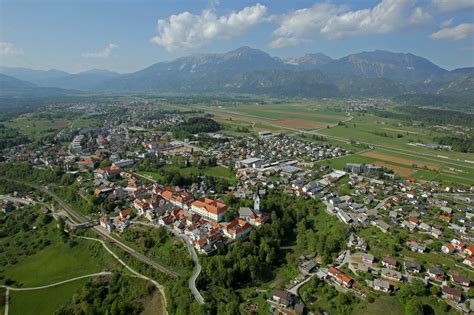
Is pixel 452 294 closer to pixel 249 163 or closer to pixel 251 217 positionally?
pixel 251 217

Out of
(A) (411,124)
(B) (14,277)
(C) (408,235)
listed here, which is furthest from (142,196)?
(A) (411,124)

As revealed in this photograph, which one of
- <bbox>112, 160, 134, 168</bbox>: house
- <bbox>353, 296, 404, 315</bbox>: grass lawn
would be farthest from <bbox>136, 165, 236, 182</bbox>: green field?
<bbox>353, 296, 404, 315</bbox>: grass lawn

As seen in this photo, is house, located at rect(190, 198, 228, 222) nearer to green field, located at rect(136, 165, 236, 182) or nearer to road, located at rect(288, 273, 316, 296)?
green field, located at rect(136, 165, 236, 182)

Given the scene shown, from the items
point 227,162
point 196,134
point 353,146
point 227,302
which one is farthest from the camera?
point 196,134

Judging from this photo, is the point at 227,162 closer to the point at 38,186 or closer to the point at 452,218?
the point at 38,186

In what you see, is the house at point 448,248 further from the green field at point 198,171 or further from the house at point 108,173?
the house at point 108,173

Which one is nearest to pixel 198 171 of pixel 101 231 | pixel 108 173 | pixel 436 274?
pixel 108 173
